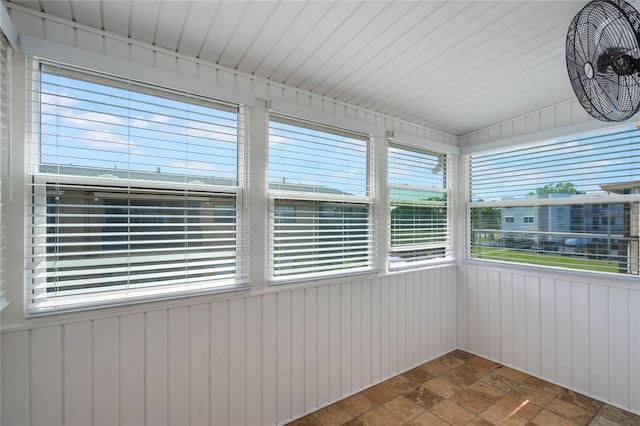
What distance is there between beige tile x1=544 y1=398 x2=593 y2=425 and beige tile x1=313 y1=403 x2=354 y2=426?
1.54m

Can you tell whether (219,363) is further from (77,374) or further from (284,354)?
(77,374)

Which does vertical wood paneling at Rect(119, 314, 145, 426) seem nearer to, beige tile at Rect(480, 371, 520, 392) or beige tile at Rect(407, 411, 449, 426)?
beige tile at Rect(407, 411, 449, 426)

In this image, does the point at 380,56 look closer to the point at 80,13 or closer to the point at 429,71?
the point at 429,71

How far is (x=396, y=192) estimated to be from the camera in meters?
2.85

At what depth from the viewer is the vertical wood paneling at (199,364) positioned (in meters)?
1.78

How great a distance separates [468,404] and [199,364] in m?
2.03

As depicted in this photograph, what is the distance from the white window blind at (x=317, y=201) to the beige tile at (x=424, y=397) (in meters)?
1.07

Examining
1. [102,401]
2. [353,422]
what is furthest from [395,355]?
[102,401]

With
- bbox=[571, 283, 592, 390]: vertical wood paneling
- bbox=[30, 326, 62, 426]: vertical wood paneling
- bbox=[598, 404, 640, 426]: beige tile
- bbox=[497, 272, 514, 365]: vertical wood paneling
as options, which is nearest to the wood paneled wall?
bbox=[30, 326, 62, 426]: vertical wood paneling

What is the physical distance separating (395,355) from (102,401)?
222cm

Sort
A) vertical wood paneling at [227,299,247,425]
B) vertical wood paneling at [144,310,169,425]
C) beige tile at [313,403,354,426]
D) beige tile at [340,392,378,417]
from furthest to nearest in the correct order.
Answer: beige tile at [340,392,378,417]
beige tile at [313,403,354,426]
vertical wood paneling at [227,299,247,425]
vertical wood paneling at [144,310,169,425]

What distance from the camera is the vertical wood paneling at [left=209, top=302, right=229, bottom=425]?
6.06 ft

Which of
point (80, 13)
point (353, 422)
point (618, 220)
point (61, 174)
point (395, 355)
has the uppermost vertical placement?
point (80, 13)

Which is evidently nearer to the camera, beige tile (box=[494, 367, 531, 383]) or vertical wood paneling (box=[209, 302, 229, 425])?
vertical wood paneling (box=[209, 302, 229, 425])
